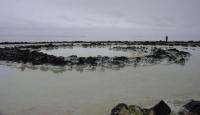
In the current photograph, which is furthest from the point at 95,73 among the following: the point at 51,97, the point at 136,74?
the point at 51,97

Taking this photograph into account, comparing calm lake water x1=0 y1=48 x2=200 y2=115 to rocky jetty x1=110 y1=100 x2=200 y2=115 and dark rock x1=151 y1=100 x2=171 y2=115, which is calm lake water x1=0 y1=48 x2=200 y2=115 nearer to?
rocky jetty x1=110 y1=100 x2=200 y2=115

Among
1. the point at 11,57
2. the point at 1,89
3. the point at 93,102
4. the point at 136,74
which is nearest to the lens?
the point at 93,102

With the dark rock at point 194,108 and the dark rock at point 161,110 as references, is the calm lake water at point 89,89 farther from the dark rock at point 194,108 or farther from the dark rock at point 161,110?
the dark rock at point 161,110

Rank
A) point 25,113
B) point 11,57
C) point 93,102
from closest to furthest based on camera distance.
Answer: point 25,113
point 93,102
point 11,57

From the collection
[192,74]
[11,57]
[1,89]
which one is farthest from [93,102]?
[11,57]

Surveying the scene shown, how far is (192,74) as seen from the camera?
13055 mm

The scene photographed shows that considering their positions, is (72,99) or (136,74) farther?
(136,74)

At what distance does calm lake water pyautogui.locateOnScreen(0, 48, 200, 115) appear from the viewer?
8164 mm

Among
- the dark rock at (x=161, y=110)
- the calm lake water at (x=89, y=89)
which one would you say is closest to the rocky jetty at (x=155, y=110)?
the dark rock at (x=161, y=110)

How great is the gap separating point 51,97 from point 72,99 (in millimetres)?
759

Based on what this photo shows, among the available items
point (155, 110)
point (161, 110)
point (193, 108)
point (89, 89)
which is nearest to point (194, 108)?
point (193, 108)

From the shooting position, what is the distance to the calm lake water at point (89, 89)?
8164mm

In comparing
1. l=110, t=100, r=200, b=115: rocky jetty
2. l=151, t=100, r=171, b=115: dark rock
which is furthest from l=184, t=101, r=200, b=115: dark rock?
l=151, t=100, r=171, b=115: dark rock

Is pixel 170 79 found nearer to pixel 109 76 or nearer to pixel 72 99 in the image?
pixel 109 76
